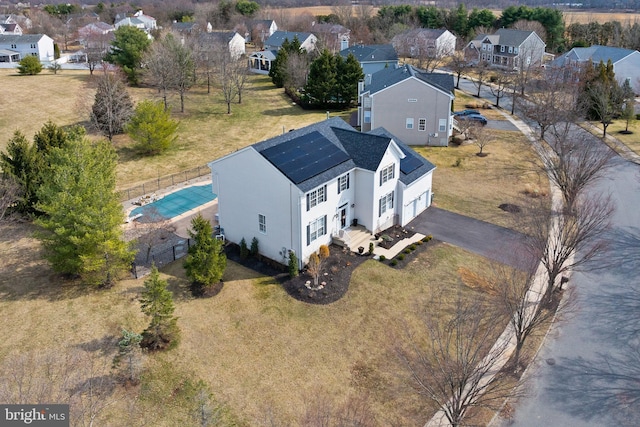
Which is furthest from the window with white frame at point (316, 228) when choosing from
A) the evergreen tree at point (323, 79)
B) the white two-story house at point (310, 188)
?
the evergreen tree at point (323, 79)

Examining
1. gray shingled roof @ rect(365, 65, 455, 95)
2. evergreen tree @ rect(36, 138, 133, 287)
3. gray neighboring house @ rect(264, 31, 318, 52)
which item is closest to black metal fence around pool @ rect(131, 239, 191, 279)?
evergreen tree @ rect(36, 138, 133, 287)

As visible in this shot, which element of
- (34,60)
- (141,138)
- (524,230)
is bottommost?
(524,230)

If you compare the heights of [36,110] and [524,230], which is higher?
[36,110]

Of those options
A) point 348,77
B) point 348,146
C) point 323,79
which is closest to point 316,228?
point 348,146

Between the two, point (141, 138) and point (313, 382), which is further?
point (141, 138)

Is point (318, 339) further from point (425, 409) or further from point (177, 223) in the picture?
point (177, 223)

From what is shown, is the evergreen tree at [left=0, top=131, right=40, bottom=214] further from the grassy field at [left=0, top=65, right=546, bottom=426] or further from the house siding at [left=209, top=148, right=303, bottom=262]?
the house siding at [left=209, top=148, right=303, bottom=262]

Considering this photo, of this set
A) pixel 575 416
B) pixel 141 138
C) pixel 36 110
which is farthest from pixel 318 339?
pixel 36 110
